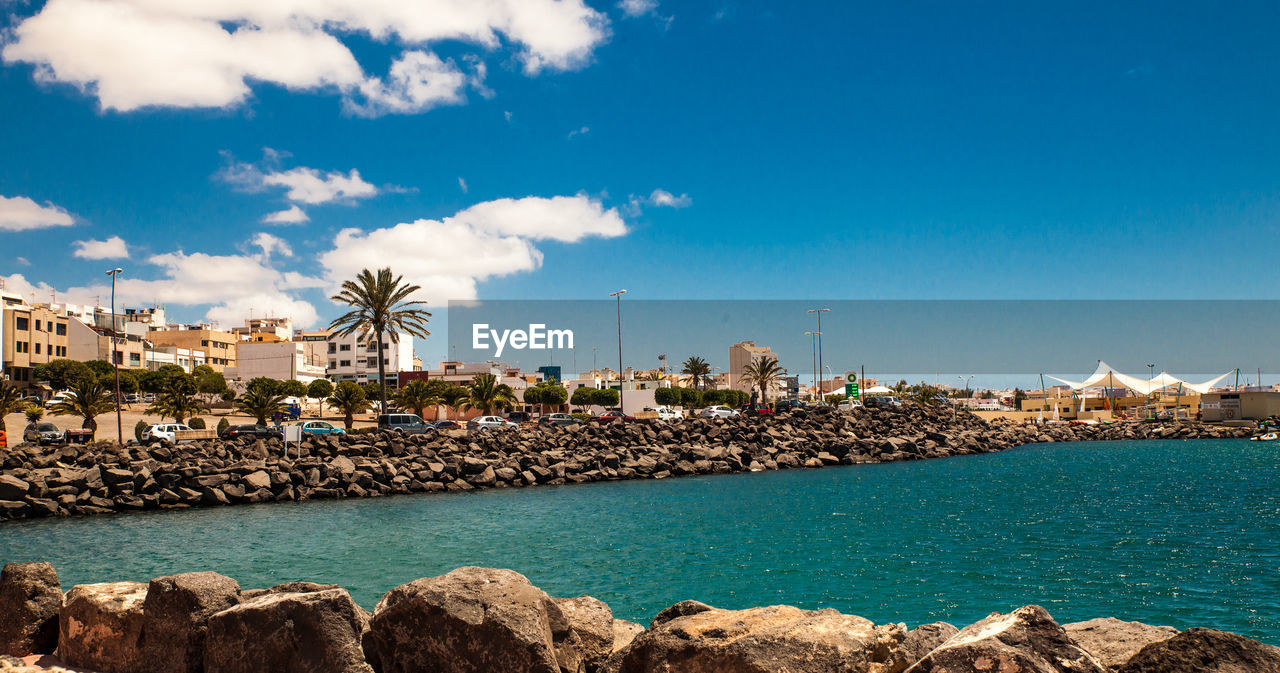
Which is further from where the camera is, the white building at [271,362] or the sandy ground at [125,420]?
the white building at [271,362]

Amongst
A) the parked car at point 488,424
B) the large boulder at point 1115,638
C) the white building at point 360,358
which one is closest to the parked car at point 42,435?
the parked car at point 488,424

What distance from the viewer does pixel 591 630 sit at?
8.41 metres

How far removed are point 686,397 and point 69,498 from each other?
7902cm

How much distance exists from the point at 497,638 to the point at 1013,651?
4.05 meters

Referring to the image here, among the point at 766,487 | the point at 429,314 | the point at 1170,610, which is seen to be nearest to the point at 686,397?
the point at 429,314

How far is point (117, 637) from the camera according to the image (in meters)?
8.39

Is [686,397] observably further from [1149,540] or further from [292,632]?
[292,632]

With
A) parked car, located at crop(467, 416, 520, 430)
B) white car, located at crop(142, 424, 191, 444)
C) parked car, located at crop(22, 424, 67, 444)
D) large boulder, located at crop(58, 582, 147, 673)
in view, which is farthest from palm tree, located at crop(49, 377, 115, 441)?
large boulder, located at crop(58, 582, 147, 673)

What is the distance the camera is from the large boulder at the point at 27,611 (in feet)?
29.8

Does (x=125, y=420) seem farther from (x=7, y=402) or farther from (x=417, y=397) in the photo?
(x=7, y=402)

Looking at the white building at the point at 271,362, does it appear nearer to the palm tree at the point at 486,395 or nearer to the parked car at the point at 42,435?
the palm tree at the point at 486,395

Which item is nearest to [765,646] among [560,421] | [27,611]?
[27,611]

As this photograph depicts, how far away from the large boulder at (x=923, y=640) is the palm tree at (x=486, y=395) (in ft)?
252

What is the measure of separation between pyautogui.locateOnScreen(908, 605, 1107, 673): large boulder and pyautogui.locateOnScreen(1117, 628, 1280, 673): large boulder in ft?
1.27
